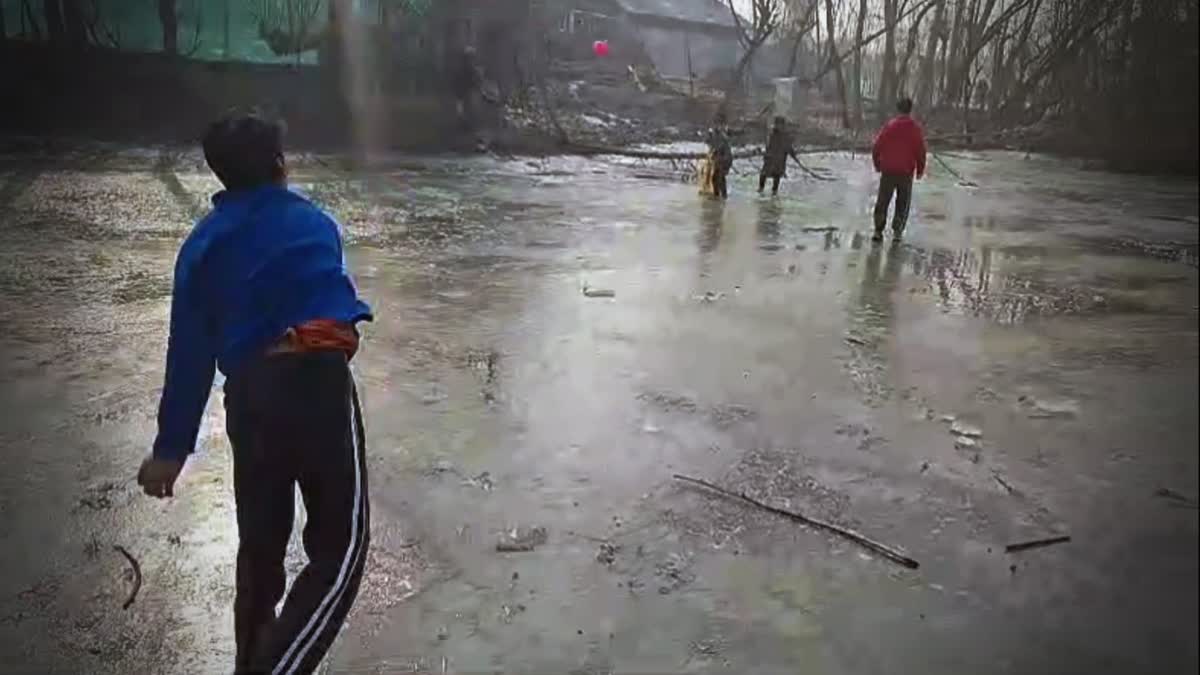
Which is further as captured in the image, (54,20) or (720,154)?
(720,154)

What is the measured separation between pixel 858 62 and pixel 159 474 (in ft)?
2.87

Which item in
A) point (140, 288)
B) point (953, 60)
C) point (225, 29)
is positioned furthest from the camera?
point (140, 288)

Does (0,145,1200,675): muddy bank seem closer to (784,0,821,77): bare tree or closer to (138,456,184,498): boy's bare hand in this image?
(784,0,821,77): bare tree

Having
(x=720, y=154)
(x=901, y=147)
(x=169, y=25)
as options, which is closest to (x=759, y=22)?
(x=901, y=147)

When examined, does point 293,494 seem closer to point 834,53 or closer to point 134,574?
point 134,574

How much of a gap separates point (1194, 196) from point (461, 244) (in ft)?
15.0

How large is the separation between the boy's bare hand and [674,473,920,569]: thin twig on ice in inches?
45.7

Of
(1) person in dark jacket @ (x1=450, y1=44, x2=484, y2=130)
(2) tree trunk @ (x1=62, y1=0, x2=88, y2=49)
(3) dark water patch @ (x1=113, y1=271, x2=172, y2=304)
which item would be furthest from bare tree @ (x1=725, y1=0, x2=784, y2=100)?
(3) dark water patch @ (x1=113, y1=271, x2=172, y2=304)

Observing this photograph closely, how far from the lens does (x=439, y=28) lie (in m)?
1.83

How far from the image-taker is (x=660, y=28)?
572 centimetres

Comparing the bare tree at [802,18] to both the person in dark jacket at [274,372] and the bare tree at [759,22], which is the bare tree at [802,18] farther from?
the person in dark jacket at [274,372]

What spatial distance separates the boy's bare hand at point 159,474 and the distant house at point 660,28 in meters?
1.17

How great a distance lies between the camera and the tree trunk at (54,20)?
1.91 m

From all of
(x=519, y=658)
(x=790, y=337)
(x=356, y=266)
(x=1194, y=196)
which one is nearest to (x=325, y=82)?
(x=519, y=658)
